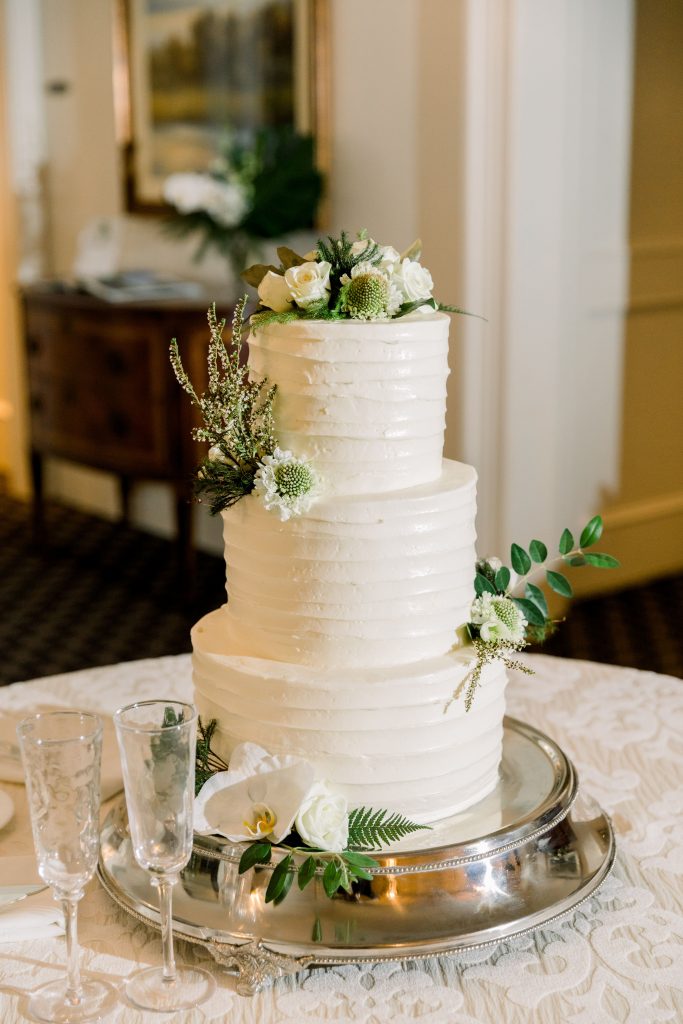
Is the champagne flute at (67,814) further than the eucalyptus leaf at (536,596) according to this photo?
No

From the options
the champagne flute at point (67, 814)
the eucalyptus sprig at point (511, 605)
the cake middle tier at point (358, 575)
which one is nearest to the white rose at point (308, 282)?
the cake middle tier at point (358, 575)

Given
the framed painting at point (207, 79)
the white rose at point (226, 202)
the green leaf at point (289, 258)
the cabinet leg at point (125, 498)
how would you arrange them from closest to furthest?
1. the green leaf at point (289, 258)
2. the white rose at point (226, 202)
3. the framed painting at point (207, 79)
4. the cabinet leg at point (125, 498)

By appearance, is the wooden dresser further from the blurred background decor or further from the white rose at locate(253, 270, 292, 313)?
the white rose at locate(253, 270, 292, 313)

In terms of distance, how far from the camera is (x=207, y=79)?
5297 mm

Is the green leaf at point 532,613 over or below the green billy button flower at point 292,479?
below

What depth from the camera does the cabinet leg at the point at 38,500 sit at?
582 cm

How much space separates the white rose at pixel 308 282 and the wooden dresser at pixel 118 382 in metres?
3.31

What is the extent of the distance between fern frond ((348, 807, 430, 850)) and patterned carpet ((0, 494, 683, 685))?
296 cm

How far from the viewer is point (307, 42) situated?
4742 mm

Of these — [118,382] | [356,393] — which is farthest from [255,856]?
[118,382]

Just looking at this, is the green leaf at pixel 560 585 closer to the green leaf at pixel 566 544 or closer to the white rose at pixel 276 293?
the green leaf at pixel 566 544

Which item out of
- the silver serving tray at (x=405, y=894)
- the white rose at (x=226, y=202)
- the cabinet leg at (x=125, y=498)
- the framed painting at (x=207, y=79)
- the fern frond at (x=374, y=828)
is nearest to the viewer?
the silver serving tray at (x=405, y=894)

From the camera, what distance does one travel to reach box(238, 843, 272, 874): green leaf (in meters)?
1.34

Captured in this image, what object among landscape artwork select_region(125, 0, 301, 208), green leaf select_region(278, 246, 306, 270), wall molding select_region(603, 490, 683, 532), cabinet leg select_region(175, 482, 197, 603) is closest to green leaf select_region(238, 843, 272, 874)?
green leaf select_region(278, 246, 306, 270)
